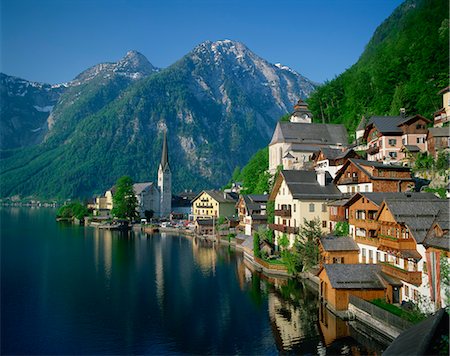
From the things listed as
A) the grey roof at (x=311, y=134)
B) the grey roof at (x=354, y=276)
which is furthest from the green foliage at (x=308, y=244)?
the grey roof at (x=311, y=134)

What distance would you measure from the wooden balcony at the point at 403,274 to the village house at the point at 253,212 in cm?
4087

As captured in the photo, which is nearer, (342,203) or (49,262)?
(342,203)

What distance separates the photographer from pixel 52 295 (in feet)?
146

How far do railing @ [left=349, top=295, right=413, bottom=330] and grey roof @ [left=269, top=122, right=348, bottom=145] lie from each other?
204 ft

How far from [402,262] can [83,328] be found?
25805 mm

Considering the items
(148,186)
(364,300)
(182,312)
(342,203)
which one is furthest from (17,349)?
(148,186)

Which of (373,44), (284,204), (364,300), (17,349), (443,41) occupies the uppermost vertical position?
(373,44)

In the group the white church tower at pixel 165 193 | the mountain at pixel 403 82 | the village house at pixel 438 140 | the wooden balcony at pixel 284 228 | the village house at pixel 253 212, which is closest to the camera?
the wooden balcony at pixel 284 228

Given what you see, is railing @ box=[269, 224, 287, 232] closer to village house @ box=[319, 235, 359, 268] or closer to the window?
village house @ box=[319, 235, 359, 268]

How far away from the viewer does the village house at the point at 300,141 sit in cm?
9031

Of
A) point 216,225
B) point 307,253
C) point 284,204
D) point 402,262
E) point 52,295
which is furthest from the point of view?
point 216,225

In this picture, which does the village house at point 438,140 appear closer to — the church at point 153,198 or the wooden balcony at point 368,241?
the wooden balcony at point 368,241

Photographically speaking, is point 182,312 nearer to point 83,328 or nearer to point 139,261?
point 83,328

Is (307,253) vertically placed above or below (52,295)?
above
